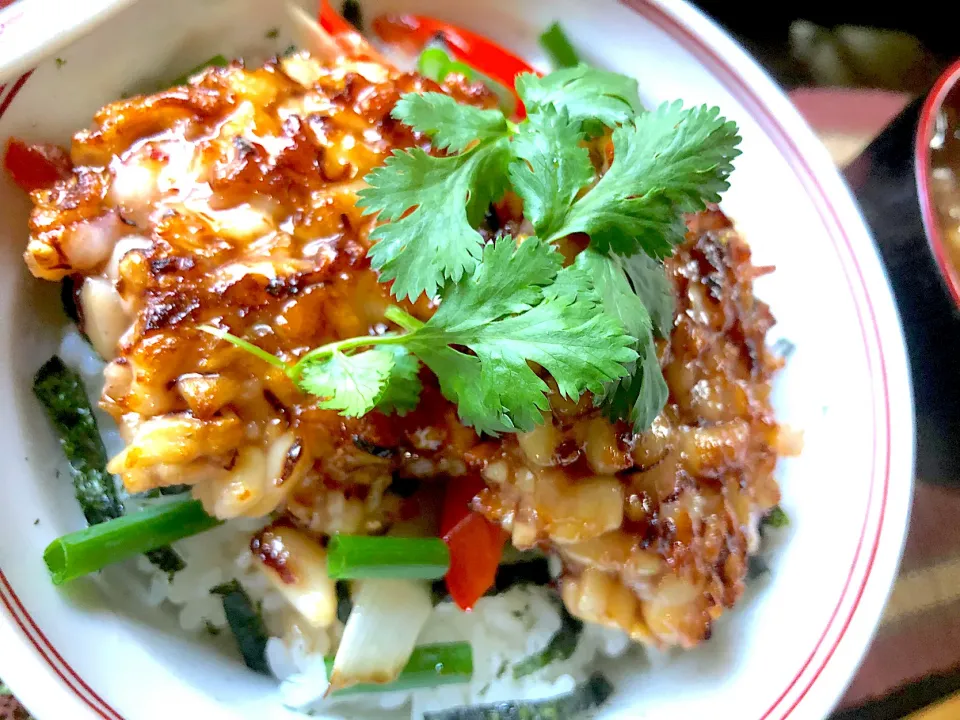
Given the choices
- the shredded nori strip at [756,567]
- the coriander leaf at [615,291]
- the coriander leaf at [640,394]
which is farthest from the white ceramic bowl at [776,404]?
the coriander leaf at [615,291]

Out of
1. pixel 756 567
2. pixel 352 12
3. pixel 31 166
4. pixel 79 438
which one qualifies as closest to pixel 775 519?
pixel 756 567

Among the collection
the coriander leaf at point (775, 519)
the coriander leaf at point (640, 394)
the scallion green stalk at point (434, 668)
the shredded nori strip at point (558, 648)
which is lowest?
the shredded nori strip at point (558, 648)

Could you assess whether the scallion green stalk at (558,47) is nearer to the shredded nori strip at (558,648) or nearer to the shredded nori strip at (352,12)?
the shredded nori strip at (352,12)

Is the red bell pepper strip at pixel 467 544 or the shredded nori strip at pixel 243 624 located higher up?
the red bell pepper strip at pixel 467 544

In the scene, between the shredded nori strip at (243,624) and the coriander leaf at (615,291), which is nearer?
the coriander leaf at (615,291)

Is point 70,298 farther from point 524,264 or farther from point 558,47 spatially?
point 558,47

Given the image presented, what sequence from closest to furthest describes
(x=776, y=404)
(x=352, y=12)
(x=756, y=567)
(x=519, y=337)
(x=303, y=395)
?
(x=519, y=337), (x=303, y=395), (x=756, y=567), (x=776, y=404), (x=352, y=12)
